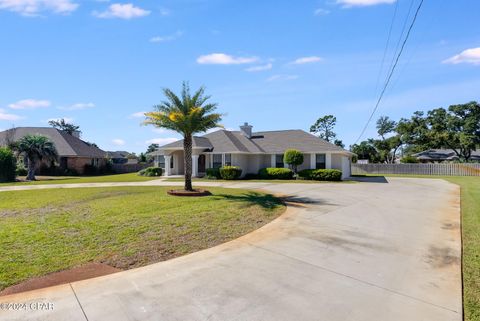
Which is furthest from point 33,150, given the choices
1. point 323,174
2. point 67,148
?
point 323,174

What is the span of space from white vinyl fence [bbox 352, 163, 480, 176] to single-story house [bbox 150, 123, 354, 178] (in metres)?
11.0

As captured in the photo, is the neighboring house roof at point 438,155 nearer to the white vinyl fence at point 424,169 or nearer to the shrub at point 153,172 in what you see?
the white vinyl fence at point 424,169

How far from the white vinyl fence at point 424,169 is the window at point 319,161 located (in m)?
14.8

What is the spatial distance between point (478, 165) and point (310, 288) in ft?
125

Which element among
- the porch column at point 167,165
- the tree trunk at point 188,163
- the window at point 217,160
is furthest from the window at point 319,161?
the tree trunk at point 188,163

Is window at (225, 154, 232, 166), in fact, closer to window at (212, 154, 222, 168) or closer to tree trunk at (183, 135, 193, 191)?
window at (212, 154, 222, 168)

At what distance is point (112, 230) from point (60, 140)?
113ft

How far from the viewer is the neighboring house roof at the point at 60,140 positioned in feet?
112

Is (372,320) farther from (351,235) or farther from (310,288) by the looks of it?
(351,235)

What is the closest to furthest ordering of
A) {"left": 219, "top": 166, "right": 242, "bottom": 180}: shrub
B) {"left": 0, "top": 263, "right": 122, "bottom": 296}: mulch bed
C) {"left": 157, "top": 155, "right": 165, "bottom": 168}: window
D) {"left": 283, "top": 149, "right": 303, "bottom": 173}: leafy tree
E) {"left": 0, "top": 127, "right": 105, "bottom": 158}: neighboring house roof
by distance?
{"left": 0, "top": 263, "right": 122, "bottom": 296}: mulch bed < {"left": 219, "top": 166, "right": 242, "bottom": 180}: shrub < {"left": 283, "top": 149, "right": 303, "bottom": 173}: leafy tree < {"left": 157, "top": 155, "right": 165, "bottom": 168}: window < {"left": 0, "top": 127, "right": 105, "bottom": 158}: neighboring house roof

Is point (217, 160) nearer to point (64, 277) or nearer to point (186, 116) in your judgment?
point (186, 116)

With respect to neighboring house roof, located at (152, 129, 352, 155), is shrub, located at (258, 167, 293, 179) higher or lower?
lower

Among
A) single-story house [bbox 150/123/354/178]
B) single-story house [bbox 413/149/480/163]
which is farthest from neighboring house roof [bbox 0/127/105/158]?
single-story house [bbox 413/149/480/163]

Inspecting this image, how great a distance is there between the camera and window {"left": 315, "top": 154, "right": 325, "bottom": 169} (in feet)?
89.7
